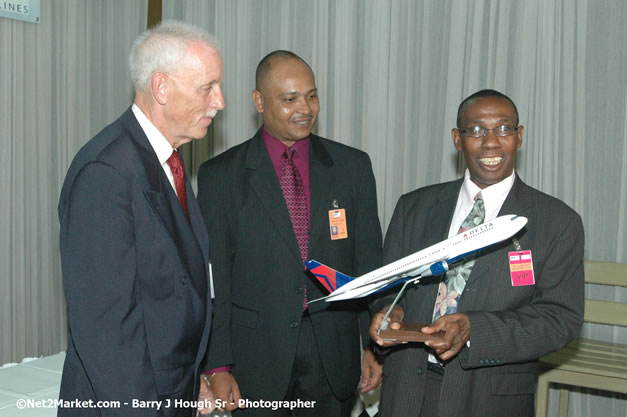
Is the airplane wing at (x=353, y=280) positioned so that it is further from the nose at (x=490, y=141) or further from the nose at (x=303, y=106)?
the nose at (x=303, y=106)

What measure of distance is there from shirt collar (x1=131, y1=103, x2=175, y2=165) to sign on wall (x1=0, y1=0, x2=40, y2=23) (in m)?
3.69

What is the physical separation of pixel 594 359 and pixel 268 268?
236 centimetres

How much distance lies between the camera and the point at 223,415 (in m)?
3.04

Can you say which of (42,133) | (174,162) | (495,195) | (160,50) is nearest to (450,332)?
(495,195)

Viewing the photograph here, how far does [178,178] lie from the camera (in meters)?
2.35

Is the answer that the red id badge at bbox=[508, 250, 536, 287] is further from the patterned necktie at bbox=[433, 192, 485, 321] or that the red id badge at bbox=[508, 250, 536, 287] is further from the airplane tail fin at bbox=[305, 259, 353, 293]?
the airplane tail fin at bbox=[305, 259, 353, 293]

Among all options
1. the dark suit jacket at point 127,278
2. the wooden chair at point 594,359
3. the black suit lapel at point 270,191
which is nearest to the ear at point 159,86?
the dark suit jacket at point 127,278

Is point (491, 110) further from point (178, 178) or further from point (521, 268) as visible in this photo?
point (178, 178)

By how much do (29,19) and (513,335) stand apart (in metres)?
4.90

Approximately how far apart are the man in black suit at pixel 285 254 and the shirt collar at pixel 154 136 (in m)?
0.83

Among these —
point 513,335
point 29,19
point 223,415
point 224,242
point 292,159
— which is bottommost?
point 223,415

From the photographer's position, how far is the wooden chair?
375 cm

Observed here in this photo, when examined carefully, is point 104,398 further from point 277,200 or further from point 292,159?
point 292,159

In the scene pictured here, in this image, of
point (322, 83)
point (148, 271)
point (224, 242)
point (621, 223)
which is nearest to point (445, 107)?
point (322, 83)
